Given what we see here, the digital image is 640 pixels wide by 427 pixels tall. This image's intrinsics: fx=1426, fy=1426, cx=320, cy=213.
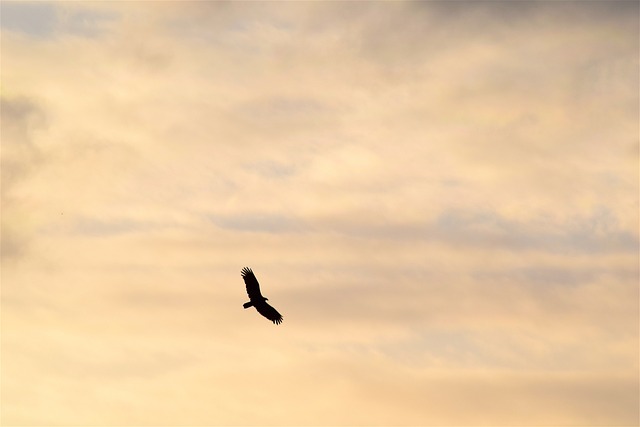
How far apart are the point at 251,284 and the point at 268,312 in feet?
14.4

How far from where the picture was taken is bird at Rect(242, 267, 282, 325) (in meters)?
124

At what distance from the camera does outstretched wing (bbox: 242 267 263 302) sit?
12369 centimetres

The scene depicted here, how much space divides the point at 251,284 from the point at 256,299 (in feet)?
8.85

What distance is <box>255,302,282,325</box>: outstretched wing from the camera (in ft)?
418

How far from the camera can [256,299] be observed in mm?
127188

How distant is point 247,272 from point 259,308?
561 cm

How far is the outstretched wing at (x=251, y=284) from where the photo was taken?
406 ft

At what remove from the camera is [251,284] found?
125 m

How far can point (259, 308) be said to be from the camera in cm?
12788

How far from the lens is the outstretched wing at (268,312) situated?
128 meters

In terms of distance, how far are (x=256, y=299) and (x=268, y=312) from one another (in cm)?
186

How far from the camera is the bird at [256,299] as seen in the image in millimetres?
124188
